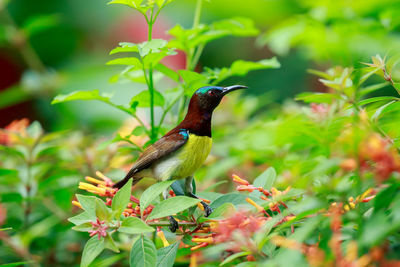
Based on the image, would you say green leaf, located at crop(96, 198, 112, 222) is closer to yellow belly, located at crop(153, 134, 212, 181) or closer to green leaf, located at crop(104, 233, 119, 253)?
green leaf, located at crop(104, 233, 119, 253)

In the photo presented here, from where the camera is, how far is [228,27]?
1439 millimetres

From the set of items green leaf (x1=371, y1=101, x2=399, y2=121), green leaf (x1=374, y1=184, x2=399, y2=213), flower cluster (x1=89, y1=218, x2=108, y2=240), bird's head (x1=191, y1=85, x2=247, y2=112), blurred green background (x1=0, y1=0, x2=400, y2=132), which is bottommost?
blurred green background (x1=0, y1=0, x2=400, y2=132)

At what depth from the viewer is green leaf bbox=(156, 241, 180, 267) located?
93 centimetres

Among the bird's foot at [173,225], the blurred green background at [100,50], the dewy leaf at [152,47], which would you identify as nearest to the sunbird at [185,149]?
the bird's foot at [173,225]

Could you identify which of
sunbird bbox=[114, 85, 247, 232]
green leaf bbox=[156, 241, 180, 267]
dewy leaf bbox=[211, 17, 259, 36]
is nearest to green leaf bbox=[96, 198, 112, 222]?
green leaf bbox=[156, 241, 180, 267]

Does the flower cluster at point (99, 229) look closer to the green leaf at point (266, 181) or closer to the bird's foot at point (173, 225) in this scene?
the bird's foot at point (173, 225)

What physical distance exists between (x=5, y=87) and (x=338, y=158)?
388 cm

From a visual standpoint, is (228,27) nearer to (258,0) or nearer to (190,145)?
(190,145)

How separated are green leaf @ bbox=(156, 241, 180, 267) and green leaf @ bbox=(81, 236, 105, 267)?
0.49ft

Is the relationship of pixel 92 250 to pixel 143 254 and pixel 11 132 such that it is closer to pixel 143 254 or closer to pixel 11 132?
pixel 143 254

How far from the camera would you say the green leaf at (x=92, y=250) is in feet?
2.70

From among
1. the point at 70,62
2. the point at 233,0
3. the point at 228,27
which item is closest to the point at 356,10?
the point at 228,27

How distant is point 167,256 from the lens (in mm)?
941

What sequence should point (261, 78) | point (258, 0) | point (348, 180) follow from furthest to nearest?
point (261, 78) → point (258, 0) → point (348, 180)
